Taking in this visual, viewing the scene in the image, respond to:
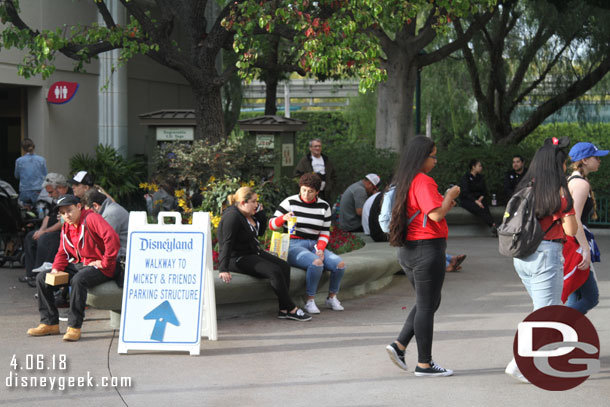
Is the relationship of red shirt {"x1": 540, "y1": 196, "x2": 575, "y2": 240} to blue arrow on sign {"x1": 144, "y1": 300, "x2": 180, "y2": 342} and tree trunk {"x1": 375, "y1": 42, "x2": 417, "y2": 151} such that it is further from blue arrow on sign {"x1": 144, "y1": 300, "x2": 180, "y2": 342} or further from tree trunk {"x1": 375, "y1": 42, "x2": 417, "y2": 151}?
tree trunk {"x1": 375, "y1": 42, "x2": 417, "y2": 151}

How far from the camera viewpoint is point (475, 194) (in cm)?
1727

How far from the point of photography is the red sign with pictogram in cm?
1942

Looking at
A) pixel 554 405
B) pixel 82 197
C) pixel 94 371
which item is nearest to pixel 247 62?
pixel 82 197

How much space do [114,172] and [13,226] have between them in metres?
7.20

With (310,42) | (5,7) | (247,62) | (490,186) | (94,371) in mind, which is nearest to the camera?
(94,371)

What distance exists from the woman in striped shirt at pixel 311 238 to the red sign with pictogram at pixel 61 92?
441 inches

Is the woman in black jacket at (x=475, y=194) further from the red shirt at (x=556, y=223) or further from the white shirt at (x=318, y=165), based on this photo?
the red shirt at (x=556, y=223)

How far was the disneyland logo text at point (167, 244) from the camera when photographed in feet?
26.1

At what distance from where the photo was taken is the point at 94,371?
7.08 meters

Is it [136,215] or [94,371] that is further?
[136,215]

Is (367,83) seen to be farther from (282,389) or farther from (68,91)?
(68,91)

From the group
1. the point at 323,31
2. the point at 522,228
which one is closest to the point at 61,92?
the point at 323,31

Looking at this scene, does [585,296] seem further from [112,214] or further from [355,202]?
[355,202]

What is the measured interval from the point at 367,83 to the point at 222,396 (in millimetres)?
6049
